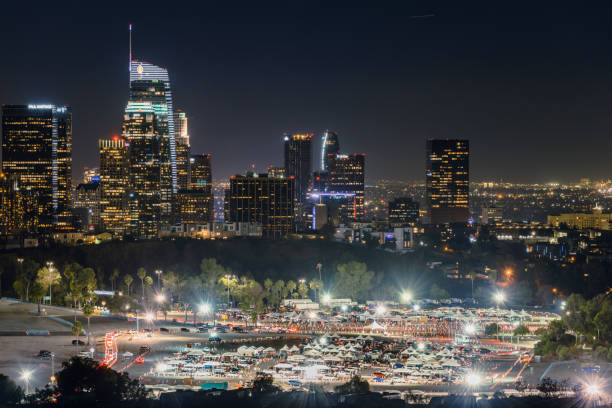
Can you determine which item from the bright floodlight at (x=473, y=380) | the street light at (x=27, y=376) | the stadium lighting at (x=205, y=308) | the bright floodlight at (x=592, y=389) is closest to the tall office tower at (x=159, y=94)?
the stadium lighting at (x=205, y=308)

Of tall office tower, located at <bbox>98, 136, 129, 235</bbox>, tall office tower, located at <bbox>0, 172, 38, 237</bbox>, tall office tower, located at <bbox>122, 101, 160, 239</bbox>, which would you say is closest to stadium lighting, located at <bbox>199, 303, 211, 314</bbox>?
tall office tower, located at <bbox>0, 172, 38, 237</bbox>

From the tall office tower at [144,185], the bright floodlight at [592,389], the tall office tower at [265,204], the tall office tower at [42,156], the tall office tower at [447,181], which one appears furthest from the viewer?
the tall office tower at [447,181]

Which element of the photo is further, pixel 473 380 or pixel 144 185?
pixel 144 185

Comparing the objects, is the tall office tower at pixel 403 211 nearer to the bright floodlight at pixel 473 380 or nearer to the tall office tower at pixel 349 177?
the tall office tower at pixel 349 177

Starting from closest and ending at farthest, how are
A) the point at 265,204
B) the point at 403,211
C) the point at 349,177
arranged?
1. the point at 265,204
2. the point at 403,211
3. the point at 349,177

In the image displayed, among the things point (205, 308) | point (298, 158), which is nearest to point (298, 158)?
point (298, 158)

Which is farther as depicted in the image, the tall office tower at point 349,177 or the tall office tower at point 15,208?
the tall office tower at point 349,177

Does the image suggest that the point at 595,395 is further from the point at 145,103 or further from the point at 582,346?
the point at 145,103

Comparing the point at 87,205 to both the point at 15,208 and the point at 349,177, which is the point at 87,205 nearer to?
the point at 15,208
